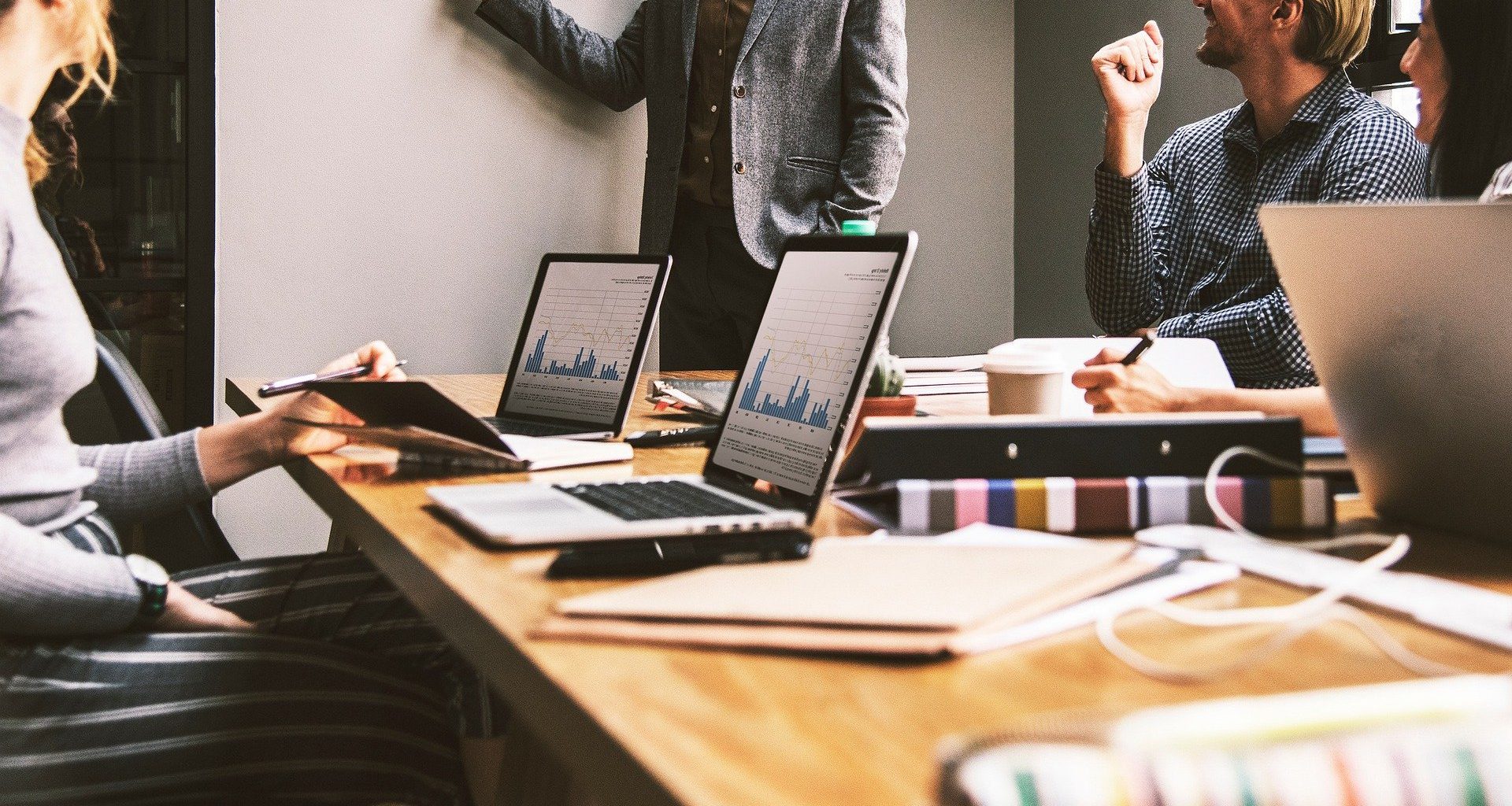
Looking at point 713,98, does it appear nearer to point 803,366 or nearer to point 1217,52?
point 1217,52

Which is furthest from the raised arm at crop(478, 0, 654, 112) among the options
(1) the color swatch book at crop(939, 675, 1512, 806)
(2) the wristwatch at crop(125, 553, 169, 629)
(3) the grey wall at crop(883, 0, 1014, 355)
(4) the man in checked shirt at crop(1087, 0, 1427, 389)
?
(1) the color swatch book at crop(939, 675, 1512, 806)

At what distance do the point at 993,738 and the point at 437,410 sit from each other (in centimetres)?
92

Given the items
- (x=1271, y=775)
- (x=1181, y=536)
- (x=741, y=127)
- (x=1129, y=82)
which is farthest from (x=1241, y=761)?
(x=741, y=127)

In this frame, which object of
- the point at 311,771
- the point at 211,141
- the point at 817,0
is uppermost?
the point at 817,0

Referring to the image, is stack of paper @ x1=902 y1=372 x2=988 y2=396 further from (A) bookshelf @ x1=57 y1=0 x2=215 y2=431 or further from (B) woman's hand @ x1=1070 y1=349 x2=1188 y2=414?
(A) bookshelf @ x1=57 y1=0 x2=215 y2=431

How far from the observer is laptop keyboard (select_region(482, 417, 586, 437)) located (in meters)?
1.48

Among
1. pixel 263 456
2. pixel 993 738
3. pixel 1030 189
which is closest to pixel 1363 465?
pixel 993 738

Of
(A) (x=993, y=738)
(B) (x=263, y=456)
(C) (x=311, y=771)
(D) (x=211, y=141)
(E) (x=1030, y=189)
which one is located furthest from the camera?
(E) (x=1030, y=189)

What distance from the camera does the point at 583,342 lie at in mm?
1603

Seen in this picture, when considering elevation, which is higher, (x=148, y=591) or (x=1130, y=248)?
(x=1130, y=248)

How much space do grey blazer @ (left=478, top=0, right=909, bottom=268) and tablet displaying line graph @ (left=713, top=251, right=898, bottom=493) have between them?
1.82 m

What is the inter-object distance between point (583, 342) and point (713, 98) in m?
1.56

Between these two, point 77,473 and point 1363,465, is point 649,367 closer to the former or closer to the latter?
point 77,473

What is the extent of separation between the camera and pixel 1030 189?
3.85 m
